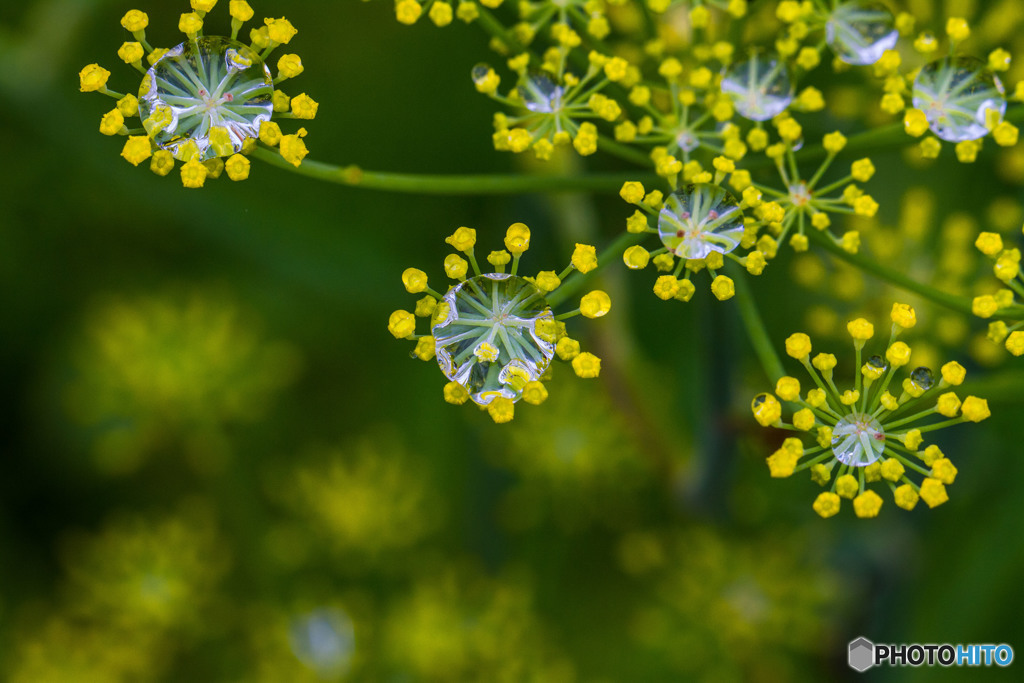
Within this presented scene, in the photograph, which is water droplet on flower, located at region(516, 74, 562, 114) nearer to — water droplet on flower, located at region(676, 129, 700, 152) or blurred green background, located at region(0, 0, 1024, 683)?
water droplet on flower, located at region(676, 129, 700, 152)

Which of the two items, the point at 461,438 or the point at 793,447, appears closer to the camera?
the point at 793,447

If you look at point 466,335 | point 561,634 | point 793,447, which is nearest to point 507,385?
point 466,335

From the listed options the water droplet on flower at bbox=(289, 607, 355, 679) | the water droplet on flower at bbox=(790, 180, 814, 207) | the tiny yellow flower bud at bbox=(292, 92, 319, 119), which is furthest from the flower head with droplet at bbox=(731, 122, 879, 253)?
the water droplet on flower at bbox=(289, 607, 355, 679)

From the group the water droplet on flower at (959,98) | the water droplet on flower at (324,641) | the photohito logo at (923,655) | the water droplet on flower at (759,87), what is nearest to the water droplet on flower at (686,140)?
the water droplet on flower at (759,87)

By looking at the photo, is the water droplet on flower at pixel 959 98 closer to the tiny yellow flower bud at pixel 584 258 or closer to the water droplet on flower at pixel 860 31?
the water droplet on flower at pixel 860 31

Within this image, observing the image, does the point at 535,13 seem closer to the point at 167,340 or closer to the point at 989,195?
the point at 989,195

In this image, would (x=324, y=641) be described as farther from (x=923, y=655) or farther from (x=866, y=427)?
(x=866, y=427)
